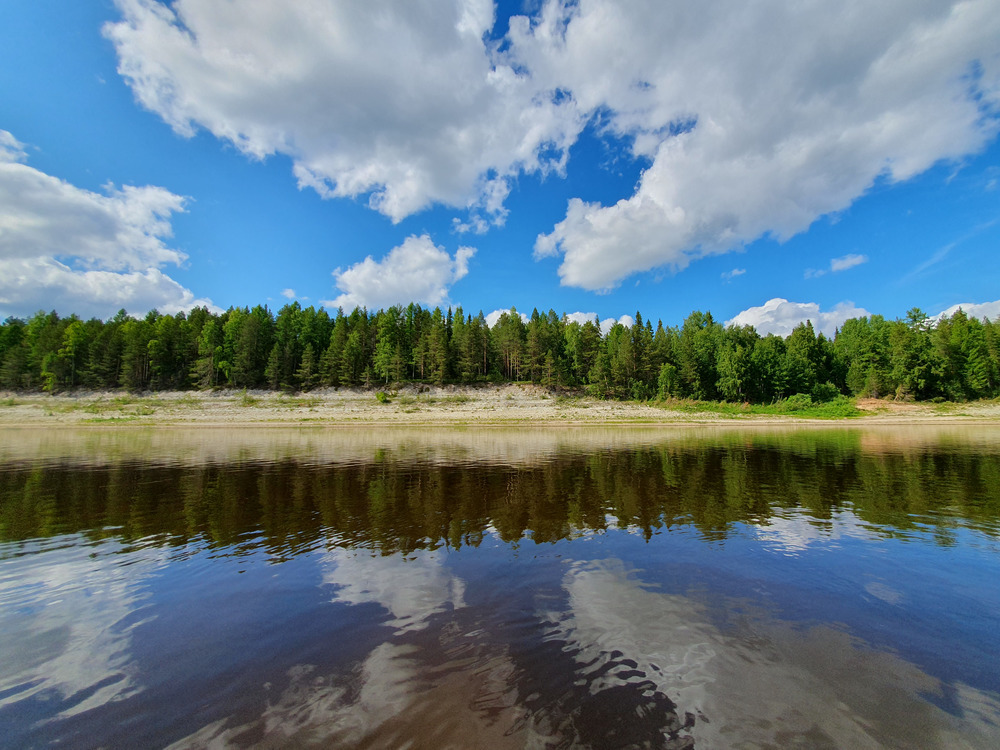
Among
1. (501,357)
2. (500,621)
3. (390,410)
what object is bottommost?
(500,621)

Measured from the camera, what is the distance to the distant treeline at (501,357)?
78750mm

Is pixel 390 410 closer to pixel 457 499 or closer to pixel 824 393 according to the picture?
pixel 457 499

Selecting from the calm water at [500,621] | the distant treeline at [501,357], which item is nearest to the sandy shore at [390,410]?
the distant treeline at [501,357]

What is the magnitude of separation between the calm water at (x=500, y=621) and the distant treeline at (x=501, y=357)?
72745 millimetres

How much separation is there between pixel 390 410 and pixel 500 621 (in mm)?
66589

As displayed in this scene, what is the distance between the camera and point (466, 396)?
80.9 m

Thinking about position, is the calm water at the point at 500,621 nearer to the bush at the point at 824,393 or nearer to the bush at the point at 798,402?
the bush at the point at 798,402

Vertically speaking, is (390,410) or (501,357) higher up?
(501,357)

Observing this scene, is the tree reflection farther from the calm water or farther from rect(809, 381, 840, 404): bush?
rect(809, 381, 840, 404): bush

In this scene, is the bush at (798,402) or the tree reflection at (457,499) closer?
the tree reflection at (457,499)

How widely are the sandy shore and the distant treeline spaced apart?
4636mm

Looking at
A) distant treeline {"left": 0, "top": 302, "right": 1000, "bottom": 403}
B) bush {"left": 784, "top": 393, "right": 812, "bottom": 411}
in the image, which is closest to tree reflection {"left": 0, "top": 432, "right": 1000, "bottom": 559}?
bush {"left": 784, "top": 393, "right": 812, "bottom": 411}

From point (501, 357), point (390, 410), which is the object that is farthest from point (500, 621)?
point (501, 357)

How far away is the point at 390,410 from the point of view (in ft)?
230
